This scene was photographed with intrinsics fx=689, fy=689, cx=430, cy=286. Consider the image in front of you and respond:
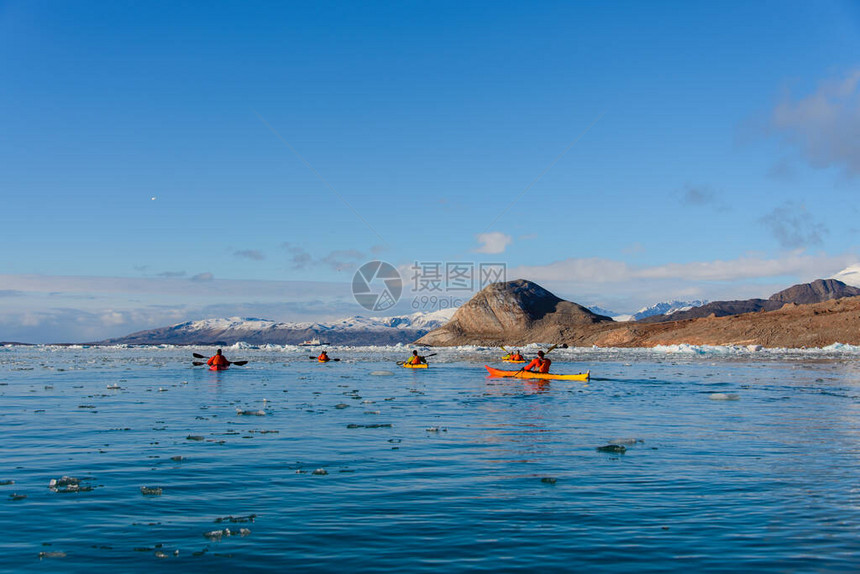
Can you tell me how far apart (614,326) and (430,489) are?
157 metres

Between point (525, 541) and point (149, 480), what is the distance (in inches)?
329

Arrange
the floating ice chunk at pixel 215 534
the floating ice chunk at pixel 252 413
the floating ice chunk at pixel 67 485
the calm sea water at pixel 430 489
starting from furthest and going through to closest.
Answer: the floating ice chunk at pixel 252 413
the floating ice chunk at pixel 67 485
the floating ice chunk at pixel 215 534
the calm sea water at pixel 430 489

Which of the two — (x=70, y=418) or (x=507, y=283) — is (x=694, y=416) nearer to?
(x=70, y=418)

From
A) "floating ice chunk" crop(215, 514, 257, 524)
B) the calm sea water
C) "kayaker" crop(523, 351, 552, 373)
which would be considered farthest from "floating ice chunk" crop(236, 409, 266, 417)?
"kayaker" crop(523, 351, 552, 373)

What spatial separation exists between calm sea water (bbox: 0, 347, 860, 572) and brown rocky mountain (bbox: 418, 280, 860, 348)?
320 feet

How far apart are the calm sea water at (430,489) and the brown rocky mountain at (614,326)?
97457 millimetres

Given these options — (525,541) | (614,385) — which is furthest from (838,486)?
(614,385)

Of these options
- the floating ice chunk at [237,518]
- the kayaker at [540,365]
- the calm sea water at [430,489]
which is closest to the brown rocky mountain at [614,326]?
the kayaker at [540,365]

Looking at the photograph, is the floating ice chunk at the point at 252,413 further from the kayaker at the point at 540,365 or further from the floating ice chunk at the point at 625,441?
the kayaker at the point at 540,365

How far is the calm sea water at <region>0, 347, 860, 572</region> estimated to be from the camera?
9641 mm

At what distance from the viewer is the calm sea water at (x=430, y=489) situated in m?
9.64

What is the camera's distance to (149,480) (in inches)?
564

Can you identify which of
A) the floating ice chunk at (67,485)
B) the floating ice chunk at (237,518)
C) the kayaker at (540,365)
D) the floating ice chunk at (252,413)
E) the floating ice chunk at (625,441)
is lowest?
the floating ice chunk at (625,441)

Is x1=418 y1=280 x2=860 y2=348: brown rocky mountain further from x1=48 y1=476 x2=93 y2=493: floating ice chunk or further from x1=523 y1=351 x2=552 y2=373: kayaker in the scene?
x1=48 y1=476 x2=93 y2=493: floating ice chunk
